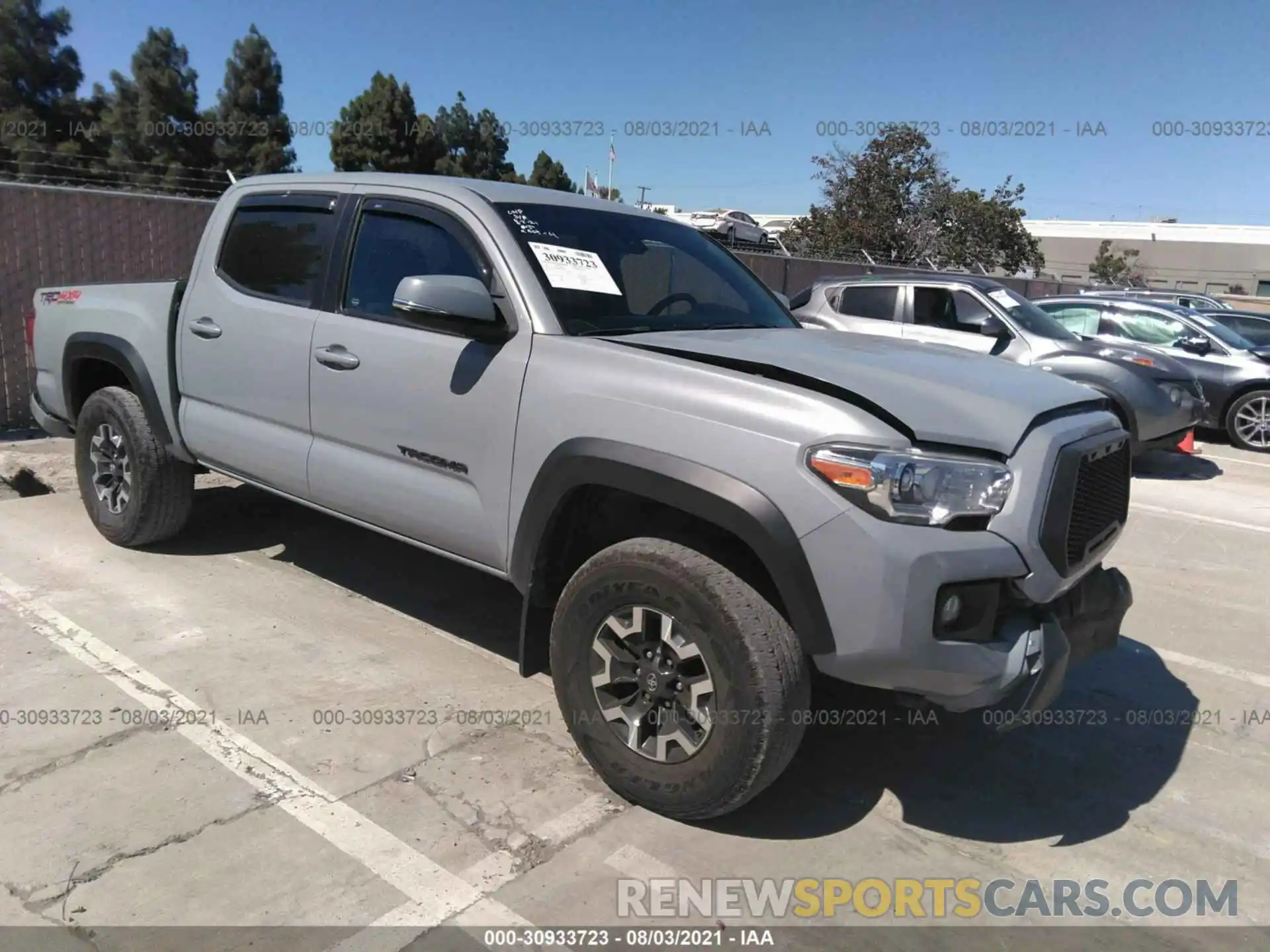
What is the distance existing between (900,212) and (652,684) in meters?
27.5

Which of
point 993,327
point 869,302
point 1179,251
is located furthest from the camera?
point 1179,251

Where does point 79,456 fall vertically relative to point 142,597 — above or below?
above

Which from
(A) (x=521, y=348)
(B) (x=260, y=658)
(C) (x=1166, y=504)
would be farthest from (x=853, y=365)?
(C) (x=1166, y=504)

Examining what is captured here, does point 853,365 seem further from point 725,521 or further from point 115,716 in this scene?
point 115,716

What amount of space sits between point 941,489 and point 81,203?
28.0 feet

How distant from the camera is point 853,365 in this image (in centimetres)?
318

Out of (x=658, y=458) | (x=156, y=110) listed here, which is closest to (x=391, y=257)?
(x=658, y=458)

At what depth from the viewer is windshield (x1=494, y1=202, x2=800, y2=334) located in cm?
357

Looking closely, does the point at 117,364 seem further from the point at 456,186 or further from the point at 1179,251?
the point at 1179,251

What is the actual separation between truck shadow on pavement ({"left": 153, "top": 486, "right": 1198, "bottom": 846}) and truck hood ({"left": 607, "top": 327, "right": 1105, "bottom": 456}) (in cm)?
130

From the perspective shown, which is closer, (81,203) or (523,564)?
(523,564)

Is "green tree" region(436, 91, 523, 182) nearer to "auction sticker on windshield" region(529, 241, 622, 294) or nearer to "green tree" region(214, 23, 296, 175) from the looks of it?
"green tree" region(214, 23, 296, 175)

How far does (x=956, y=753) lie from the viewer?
3670 millimetres

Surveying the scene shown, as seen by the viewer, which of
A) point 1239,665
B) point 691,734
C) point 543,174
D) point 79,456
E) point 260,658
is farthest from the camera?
point 543,174
